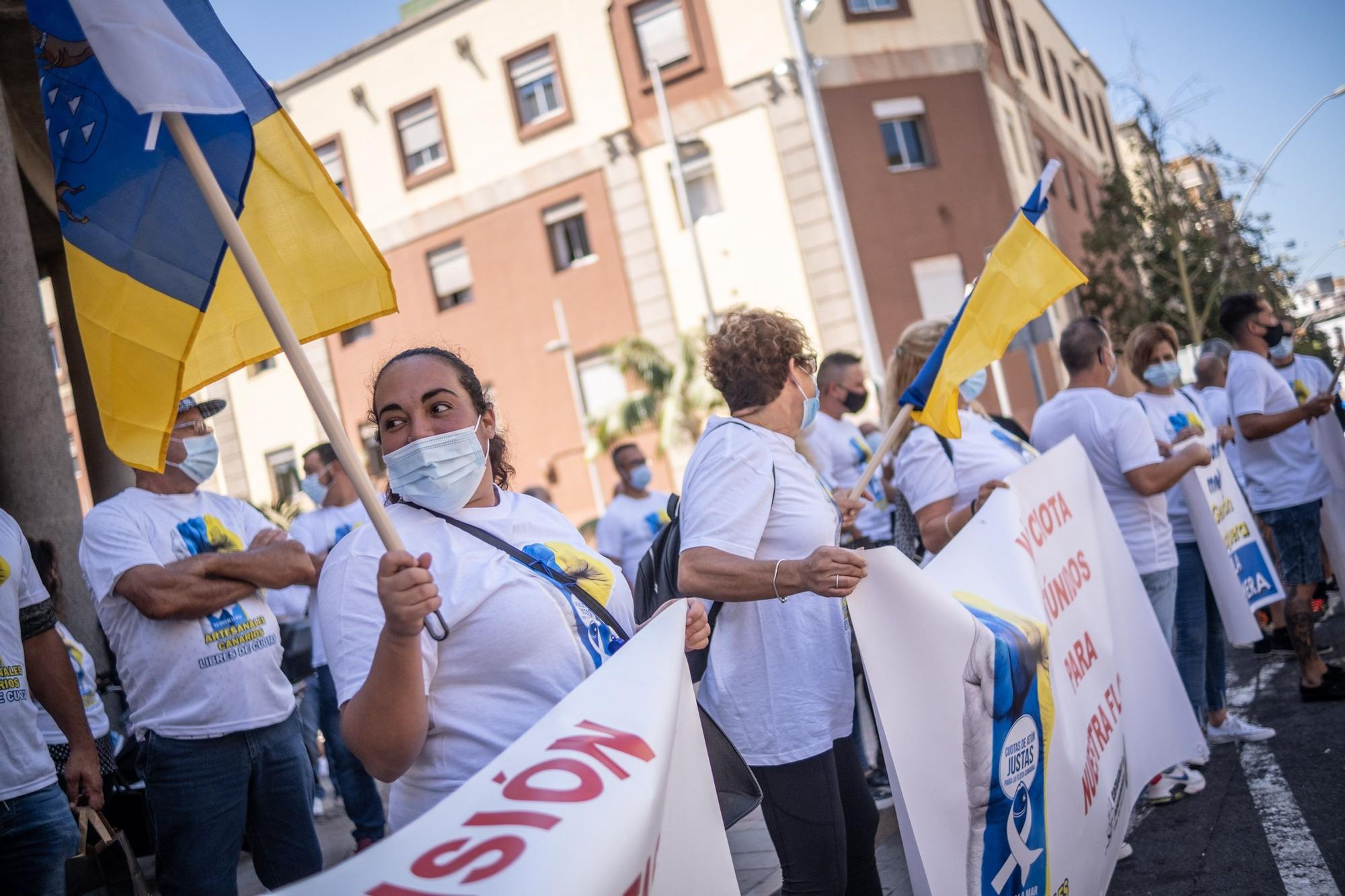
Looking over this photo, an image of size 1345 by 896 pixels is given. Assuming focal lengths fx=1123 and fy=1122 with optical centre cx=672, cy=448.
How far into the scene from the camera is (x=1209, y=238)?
22.3 meters

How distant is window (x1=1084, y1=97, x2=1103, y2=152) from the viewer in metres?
33.8

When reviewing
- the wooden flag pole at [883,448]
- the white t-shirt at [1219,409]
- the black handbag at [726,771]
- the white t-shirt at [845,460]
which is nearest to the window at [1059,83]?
the white t-shirt at [1219,409]

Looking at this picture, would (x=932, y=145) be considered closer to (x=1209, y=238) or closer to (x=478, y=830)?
(x=1209, y=238)

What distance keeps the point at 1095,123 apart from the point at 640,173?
19.6 meters

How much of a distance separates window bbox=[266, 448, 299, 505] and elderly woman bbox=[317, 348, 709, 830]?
78.3 feet

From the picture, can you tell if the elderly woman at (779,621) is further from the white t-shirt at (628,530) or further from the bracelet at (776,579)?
the white t-shirt at (628,530)

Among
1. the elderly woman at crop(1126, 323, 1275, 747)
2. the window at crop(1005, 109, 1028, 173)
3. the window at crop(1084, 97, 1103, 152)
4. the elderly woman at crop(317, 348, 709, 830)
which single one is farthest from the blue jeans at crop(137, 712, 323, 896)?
the window at crop(1084, 97, 1103, 152)

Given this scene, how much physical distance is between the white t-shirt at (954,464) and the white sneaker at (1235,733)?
2.05 meters

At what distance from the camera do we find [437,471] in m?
2.35

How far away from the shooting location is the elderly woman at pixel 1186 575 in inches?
213

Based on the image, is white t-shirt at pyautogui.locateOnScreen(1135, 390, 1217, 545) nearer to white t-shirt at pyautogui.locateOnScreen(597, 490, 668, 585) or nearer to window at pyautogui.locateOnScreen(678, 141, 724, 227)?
white t-shirt at pyautogui.locateOnScreen(597, 490, 668, 585)

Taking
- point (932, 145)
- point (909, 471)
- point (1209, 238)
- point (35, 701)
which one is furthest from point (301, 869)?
point (1209, 238)

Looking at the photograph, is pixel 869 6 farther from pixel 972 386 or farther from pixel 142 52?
pixel 142 52

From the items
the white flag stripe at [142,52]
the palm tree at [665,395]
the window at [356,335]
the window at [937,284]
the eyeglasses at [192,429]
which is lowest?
the eyeglasses at [192,429]
